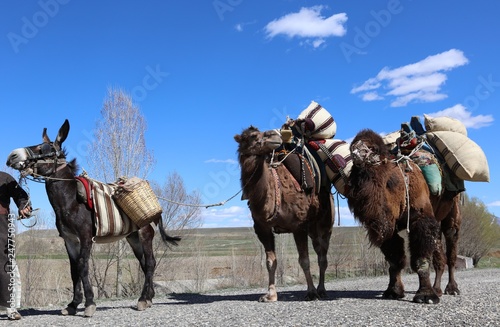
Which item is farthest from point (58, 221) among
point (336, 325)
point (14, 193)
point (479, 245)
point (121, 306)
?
point (479, 245)

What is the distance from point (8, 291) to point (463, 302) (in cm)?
724

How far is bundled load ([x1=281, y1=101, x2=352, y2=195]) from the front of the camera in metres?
9.44

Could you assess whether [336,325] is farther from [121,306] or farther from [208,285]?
[208,285]

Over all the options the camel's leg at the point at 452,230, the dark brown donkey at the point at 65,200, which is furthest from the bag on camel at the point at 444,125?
the dark brown donkey at the point at 65,200

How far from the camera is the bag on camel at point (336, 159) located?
368 inches

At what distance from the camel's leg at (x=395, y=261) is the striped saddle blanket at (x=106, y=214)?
4632mm

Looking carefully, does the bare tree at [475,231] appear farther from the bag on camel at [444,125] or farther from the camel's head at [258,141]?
the camel's head at [258,141]

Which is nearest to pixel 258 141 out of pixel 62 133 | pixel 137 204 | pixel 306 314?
pixel 137 204

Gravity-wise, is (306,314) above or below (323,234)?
below

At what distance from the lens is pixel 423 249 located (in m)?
8.33

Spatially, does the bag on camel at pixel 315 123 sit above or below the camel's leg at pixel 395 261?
above

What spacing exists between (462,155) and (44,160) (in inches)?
294

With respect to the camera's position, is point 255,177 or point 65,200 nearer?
point 65,200

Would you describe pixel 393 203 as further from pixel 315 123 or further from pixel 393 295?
pixel 315 123
